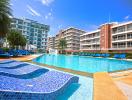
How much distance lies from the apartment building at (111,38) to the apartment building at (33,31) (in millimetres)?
38589

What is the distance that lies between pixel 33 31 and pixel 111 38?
57.2 m

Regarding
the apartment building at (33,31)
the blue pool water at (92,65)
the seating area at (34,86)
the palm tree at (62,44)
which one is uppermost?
the apartment building at (33,31)

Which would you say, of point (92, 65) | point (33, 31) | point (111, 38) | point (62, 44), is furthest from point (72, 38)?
point (92, 65)

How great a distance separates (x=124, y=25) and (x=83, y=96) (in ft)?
152

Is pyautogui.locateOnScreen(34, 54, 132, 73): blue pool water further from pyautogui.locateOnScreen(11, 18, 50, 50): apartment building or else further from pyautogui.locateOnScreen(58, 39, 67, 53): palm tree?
pyautogui.locateOnScreen(11, 18, 50, 50): apartment building

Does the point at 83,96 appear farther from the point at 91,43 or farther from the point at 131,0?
the point at 91,43

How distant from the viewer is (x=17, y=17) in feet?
294

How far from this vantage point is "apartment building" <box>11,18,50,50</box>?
9081 centimetres

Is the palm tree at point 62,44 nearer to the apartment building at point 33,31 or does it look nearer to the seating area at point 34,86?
the apartment building at point 33,31

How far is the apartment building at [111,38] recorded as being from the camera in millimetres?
47062

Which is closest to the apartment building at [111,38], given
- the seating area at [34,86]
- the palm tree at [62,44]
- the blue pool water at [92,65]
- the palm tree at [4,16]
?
the palm tree at [62,44]

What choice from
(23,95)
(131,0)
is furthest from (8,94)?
(131,0)

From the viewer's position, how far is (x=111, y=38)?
54.6 meters

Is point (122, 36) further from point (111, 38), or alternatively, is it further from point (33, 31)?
point (33, 31)
